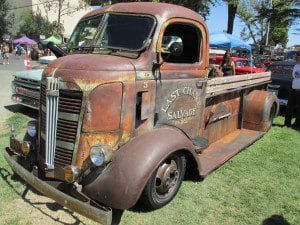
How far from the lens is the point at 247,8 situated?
48031mm

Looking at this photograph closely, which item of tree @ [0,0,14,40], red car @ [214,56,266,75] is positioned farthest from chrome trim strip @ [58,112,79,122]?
tree @ [0,0,14,40]

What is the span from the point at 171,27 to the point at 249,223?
8.87 feet

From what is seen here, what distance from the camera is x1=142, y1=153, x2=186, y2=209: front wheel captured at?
4.36 m

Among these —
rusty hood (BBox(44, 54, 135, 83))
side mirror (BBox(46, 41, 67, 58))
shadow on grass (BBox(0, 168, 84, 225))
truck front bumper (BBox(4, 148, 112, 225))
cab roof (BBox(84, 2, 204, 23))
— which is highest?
cab roof (BBox(84, 2, 204, 23))

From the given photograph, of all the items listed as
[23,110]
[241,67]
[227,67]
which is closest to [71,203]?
[23,110]

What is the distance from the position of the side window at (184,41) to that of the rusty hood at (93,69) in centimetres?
83

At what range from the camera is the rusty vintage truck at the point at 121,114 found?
4.07 metres

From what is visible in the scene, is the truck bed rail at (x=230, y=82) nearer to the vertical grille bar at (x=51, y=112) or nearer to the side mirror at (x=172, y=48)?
the side mirror at (x=172, y=48)

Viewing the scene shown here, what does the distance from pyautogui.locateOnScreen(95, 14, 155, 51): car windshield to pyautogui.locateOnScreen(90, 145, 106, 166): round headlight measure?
1376mm

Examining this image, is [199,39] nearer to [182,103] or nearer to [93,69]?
[182,103]

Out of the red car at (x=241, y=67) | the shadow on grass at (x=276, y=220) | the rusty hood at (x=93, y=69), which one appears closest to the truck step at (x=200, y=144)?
the shadow on grass at (x=276, y=220)

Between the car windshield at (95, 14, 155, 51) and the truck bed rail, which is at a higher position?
the car windshield at (95, 14, 155, 51)

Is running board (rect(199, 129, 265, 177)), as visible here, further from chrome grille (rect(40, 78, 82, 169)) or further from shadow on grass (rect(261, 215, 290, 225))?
chrome grille (rect(40, 78, 82, 169))

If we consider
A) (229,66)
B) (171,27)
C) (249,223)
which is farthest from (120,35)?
(229,66)
